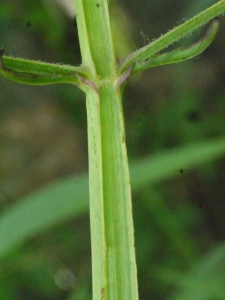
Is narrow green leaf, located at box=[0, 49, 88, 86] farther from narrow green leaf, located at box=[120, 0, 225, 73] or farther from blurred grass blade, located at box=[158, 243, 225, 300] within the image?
blurred grass blade, located at box=[158, 243, 225, 300]

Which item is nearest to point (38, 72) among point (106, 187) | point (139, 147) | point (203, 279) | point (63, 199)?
point (106, 187)

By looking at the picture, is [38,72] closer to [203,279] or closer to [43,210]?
[43,210]

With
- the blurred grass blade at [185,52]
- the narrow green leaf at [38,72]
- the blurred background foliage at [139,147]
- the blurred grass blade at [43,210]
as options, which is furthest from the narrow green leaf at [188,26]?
the blurred background foliage at [139,147]

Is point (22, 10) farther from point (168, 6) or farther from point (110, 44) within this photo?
point (110, 44)

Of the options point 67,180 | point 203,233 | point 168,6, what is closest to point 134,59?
point 67,180

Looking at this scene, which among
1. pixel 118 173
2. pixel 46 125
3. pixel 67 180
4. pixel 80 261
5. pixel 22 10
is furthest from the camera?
pixel 46 125

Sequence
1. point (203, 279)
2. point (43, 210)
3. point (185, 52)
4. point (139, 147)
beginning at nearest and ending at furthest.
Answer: point (185, 52) → point (43, 210) → point (203, 279) → point (139, 147)
